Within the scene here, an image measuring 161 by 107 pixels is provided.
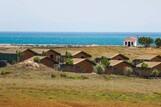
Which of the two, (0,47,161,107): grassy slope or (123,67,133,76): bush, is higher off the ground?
(0,47,161,107): grassy slope

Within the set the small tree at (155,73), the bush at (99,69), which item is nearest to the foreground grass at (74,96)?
the bush at (99,69)

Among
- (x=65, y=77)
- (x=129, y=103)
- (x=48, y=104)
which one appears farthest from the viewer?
(x=65, y=77)

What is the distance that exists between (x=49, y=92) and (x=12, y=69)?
90.6 ft

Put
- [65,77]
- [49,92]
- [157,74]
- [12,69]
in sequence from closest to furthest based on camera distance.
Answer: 1. [49,92]
2. [65,77]
3. [12,69]
4. [157,74]

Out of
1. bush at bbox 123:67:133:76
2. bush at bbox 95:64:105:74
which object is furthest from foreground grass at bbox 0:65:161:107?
bush at bbox 123:67:133:76

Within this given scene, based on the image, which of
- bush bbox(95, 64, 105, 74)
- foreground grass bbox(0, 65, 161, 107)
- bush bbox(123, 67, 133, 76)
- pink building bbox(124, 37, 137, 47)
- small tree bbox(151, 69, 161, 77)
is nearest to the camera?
foreground grass bbox(0, 65, 161, 107)

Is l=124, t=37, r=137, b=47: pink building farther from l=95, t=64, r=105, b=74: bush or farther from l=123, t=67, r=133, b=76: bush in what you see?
l=95, t=64, r=105, b=74: bush

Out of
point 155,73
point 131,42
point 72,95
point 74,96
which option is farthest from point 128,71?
point 131,42

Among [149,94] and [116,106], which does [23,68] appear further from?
[116,106]

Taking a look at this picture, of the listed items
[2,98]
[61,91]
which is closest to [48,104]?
[2,98]

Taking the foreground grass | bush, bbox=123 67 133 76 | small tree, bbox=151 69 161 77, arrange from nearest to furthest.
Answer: the foreground grass
small tree, bbox=151 69 161 77
bush, bbox=123 67 133 76

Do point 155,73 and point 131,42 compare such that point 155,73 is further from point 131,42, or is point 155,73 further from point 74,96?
point 131,42

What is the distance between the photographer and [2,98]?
40.8 meters

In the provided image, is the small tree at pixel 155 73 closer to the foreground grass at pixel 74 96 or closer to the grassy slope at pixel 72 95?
the grassy slope at pixel 72 95
